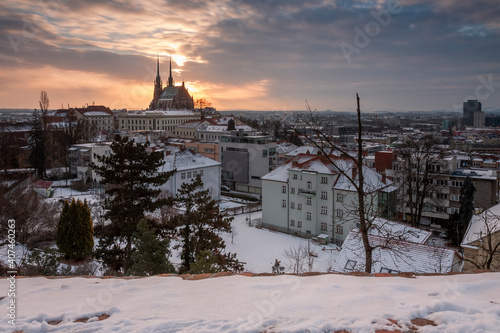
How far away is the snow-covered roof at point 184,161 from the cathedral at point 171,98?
9856cm

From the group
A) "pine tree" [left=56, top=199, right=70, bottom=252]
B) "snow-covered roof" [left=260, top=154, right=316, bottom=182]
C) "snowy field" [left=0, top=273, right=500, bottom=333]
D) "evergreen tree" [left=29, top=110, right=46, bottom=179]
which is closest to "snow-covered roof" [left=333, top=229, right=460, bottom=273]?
"snowy field" [left=0, top=273, right=500, bottom=333]

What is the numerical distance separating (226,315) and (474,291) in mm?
3159

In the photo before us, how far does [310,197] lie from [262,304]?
25.7 meters

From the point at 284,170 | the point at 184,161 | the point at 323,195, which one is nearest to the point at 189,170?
the point at 184,161

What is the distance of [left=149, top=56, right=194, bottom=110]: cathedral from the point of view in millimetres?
139250

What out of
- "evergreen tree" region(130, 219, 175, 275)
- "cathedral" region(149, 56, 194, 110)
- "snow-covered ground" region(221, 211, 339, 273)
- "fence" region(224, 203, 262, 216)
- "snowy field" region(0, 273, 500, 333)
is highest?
"cathedral" region(149, 56, 194, 110)

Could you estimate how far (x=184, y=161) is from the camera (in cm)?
4034

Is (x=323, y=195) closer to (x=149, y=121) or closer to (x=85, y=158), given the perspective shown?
(x=85, y=158)

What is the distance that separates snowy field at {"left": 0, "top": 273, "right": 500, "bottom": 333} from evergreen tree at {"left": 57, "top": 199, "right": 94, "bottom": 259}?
1380cm

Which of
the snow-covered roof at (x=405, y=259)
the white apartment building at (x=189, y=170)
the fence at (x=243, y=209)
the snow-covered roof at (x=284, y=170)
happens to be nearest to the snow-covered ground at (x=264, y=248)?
the fence at (x=243, y=209)

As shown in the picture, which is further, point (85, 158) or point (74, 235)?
point (85, 158)

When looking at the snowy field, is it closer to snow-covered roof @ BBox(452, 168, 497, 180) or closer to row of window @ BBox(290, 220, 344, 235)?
row of window @ BBox(290, 220, 344, 235)

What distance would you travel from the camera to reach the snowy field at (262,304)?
405 centimetres

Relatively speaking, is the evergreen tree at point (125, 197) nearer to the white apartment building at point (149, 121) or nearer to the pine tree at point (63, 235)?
the pine tree at point (63, 235)
